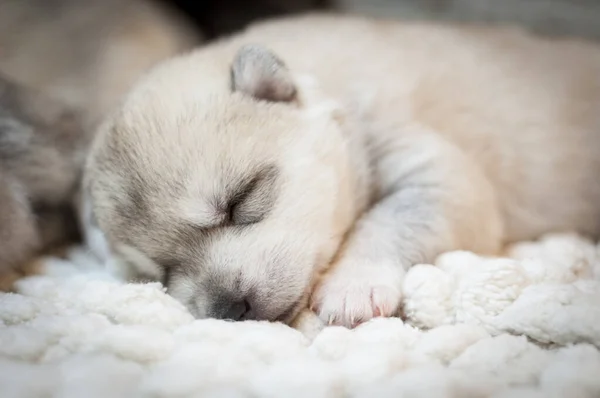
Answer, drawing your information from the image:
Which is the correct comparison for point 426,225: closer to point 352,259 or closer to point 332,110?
point 352,259

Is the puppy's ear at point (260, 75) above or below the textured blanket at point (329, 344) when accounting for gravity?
above

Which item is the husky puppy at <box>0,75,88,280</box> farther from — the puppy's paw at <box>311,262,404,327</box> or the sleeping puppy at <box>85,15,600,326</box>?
the puppy's paw at <box>311,262,404,327</box>

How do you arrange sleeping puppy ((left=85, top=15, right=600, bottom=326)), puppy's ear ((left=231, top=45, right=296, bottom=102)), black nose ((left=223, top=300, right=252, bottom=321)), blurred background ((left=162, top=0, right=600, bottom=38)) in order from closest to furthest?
black nose ((left=223, top=300, right=252, bottom=321)) < sleeping puppy ((left=85, top=15, right=600, bottom=326)) < puppy's ear ((left=231, top=45, right=296, bottom=102)) < blurred background ((left=162, top=0, right=600, bottom=38))

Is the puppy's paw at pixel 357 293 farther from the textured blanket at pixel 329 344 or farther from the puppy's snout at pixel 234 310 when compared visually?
the puppy's snout at pixel 234 310

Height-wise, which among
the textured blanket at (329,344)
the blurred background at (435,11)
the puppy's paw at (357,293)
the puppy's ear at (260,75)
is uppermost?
the puppy's ear at (260,75)

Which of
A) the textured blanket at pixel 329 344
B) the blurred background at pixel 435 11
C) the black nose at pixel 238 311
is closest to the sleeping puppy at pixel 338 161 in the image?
the black nose at pixel 238 311

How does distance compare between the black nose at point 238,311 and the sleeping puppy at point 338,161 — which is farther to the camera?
the sleeping puppy at point 338,161

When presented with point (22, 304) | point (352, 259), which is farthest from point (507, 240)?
point (22, 304)

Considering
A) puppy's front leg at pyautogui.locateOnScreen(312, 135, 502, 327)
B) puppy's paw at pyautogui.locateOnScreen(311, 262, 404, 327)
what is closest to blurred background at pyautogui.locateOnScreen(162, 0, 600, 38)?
puppy's front leg at pyautogui.locateOnScreen(312, 135, 502, 327)

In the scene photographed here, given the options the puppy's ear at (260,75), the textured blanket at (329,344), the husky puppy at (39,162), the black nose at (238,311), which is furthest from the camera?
the husky puppy at (39,162)
